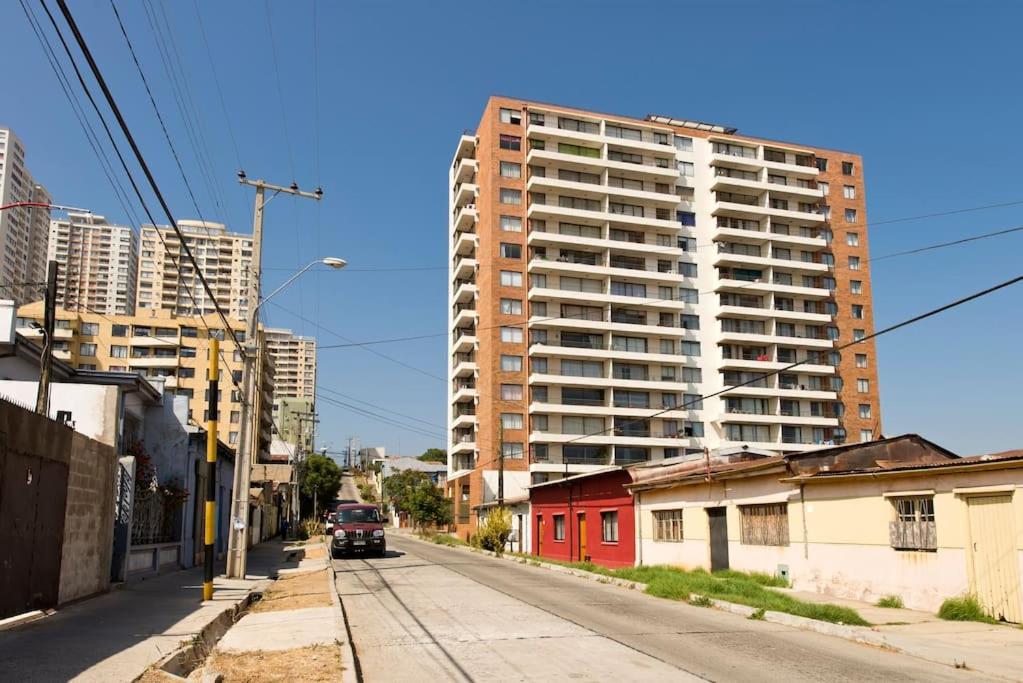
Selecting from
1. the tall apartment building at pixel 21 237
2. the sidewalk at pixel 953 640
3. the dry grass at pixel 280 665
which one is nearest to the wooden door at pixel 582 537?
the sidewalk at pixel 953 640

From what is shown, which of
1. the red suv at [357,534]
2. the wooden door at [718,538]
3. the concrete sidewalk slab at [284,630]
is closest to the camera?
the concrete sidewalk slab at [284,630]

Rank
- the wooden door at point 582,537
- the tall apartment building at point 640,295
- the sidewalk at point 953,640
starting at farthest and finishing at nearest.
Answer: the tall apartment building at point 640,295 < the wooden door at point 582,537 < the sidewalk at point 953,640

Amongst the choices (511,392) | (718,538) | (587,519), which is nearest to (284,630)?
(718,538)

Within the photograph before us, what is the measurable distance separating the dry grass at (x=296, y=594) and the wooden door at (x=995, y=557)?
40.4 feet

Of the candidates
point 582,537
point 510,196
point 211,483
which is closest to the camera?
point 211,483

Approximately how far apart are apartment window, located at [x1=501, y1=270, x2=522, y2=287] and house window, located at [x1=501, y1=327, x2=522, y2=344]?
4013mm

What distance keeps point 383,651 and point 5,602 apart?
589 centimetres

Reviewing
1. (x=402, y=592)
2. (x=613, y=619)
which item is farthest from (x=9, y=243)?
(x=613, y=619)

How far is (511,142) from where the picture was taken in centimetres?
7675

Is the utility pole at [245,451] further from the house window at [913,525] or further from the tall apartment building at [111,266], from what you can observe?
the tall apartment building at [111,266]

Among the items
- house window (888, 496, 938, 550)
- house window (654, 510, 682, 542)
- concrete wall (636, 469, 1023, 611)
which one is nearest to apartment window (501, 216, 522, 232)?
house window (654, 510, 682, 542)

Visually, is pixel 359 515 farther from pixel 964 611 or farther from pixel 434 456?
pixel 434 456

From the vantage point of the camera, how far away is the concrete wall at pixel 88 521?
1534 cm

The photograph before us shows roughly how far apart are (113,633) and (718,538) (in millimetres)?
17858
